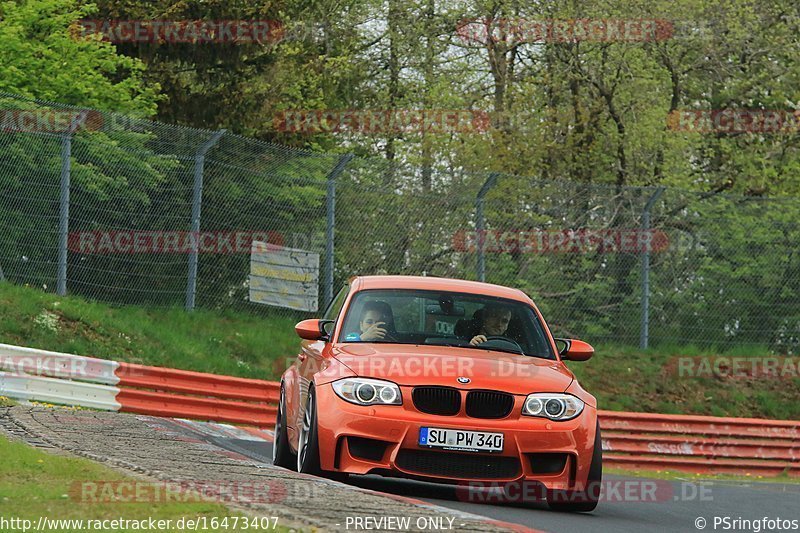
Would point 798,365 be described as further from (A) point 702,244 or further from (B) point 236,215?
(B) point 236,215

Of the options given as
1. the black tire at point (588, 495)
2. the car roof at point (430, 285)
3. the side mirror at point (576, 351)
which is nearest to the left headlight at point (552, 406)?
the black tire at point (588, 495)

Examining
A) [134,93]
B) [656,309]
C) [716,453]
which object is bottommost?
[716,453]

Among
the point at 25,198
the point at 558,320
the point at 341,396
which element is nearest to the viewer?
the point at 341,396

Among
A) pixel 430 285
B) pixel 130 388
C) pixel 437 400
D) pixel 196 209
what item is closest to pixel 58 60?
pixel 196 209

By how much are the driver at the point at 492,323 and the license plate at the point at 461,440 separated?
52.6 inches

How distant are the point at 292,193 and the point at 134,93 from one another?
6659 millimetres

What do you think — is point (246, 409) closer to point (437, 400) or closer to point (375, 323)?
point (375, 323)

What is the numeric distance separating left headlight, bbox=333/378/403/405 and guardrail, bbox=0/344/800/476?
7.59m

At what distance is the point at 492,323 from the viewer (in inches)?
439

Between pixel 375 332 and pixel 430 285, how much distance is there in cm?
75

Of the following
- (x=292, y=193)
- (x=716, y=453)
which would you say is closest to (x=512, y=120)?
(x=292, y=193)

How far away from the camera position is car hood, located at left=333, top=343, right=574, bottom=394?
977cm

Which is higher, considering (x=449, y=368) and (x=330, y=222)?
(x=330, y=222)

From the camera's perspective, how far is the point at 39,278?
20.1 meters
